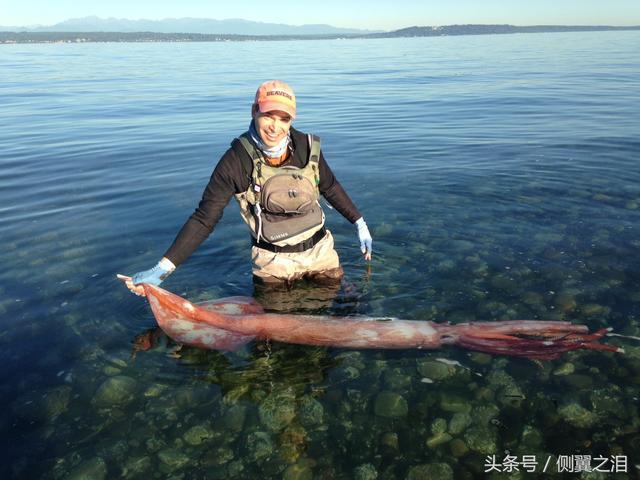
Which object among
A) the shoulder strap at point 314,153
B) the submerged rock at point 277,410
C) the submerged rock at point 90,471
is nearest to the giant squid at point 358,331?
the submerged rock at point 277,410

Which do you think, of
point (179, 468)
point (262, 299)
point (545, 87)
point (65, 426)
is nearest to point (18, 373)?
point (65, 426)

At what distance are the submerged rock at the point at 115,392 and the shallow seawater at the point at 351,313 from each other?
0.09ft

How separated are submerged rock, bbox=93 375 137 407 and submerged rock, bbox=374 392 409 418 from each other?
108 inches

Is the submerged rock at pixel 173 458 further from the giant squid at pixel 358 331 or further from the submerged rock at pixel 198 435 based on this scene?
the giant squid at pixel 358 331

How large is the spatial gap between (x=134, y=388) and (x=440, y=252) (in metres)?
5.64

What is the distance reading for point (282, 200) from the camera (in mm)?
6508

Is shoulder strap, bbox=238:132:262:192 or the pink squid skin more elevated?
shoulder strap, bbox=238:132:262:192

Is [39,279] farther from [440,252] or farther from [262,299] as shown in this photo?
[440,252]

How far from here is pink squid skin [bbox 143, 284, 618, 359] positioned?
236 inches

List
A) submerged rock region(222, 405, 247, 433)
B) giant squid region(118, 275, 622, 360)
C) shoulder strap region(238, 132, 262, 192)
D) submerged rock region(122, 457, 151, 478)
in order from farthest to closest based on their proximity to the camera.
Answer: shoulder strap region(238, 132, 262, 192)
giant squid region(118, 275, 622, 360)
submerged rock region(222, 405, 247, 433)
submerged rock region(122, 457, 151, 478)

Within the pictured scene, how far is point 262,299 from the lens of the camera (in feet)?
24.5

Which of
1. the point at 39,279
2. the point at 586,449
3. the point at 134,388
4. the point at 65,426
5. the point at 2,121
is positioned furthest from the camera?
the point at 2,121

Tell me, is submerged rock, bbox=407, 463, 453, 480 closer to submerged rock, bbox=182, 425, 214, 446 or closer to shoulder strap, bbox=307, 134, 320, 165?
submerged rock, bbox=182, 425, 214, 446

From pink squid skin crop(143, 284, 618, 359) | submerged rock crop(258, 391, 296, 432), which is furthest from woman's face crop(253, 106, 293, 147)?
submerged rock crop(258, 391, 296, 432)
